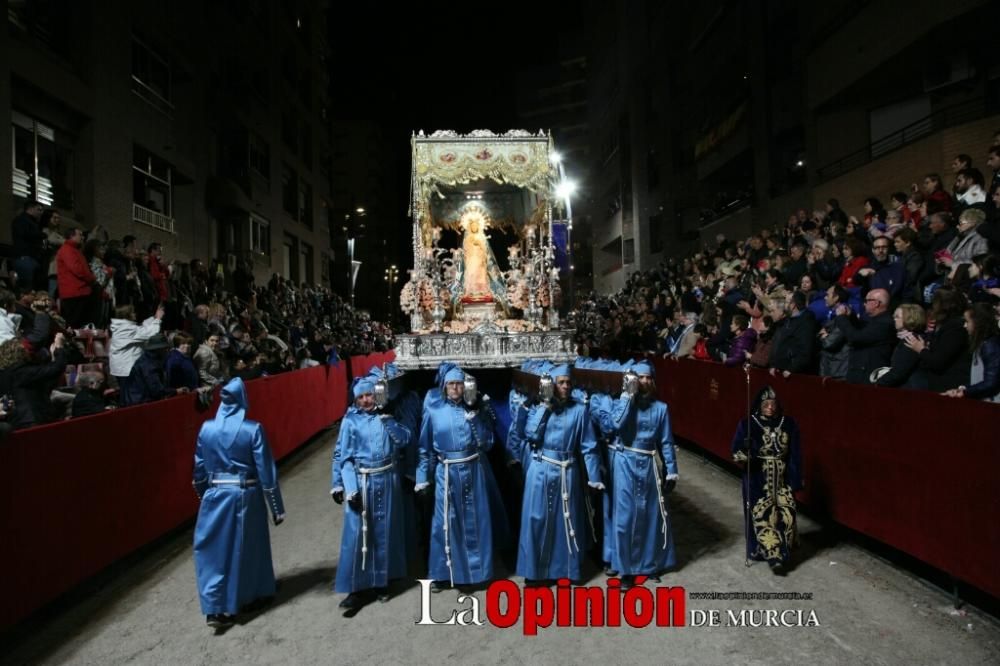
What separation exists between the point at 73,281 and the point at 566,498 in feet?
28.2

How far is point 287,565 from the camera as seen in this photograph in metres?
6.65

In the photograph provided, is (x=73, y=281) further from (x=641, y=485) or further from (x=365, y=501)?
(x=641, y=485)

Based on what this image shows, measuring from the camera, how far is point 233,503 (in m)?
5.32

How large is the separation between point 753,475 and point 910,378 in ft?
5.94

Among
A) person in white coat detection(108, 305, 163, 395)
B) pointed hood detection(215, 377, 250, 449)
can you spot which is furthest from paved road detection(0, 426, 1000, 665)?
person in white coat detection(108, 305, 163, 395)

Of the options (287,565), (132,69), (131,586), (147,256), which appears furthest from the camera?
(132,69)

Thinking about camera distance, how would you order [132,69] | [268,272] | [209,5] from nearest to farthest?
1. [132,69]
2. [209,5]
3. [268,272]

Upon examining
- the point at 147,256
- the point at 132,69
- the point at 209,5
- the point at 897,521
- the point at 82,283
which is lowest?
the point at 897,521

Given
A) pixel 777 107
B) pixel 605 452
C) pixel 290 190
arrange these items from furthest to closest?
pixel 290 190, pixel 777 107, pixel 605 452

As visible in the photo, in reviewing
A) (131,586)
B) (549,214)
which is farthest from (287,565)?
(549,214)

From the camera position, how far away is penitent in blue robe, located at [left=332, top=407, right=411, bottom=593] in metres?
5.52

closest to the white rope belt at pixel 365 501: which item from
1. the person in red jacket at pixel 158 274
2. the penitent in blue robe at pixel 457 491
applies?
the penitent in blue robe at pixel 457 491

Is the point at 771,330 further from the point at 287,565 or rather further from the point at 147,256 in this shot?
the point at 147,256

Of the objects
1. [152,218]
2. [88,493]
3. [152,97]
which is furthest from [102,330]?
[152,97]
